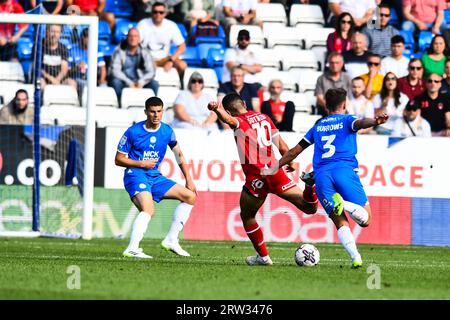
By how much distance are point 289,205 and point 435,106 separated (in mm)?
3700

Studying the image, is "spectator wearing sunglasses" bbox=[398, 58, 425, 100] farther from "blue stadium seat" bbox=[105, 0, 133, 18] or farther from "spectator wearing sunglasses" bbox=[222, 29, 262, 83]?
"blue stadium seat" bbox=[105, 0, 133, 18]

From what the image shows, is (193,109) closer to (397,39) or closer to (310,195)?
(397,39)

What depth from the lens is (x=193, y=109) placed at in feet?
71.8

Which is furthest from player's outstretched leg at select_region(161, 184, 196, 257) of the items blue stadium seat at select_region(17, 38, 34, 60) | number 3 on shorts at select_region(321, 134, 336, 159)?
blue stadium seat at select_region(17, 38, 34, 60)

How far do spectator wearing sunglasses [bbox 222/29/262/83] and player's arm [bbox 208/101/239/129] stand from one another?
357 inches

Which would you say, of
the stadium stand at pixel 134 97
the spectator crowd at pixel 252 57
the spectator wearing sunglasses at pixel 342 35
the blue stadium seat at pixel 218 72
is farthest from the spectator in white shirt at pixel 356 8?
the stadium stand at pixel 134 97

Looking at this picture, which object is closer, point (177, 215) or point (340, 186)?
point (340, 186)

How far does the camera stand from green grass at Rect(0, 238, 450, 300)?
10.4m

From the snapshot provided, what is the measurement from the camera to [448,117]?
21969mm

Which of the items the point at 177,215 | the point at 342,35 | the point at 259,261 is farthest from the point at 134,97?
the point at 259,261

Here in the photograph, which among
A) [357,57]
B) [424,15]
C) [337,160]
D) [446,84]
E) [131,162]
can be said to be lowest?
[131,162]

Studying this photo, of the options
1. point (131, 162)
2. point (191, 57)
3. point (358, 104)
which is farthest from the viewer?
point (191, 57)
